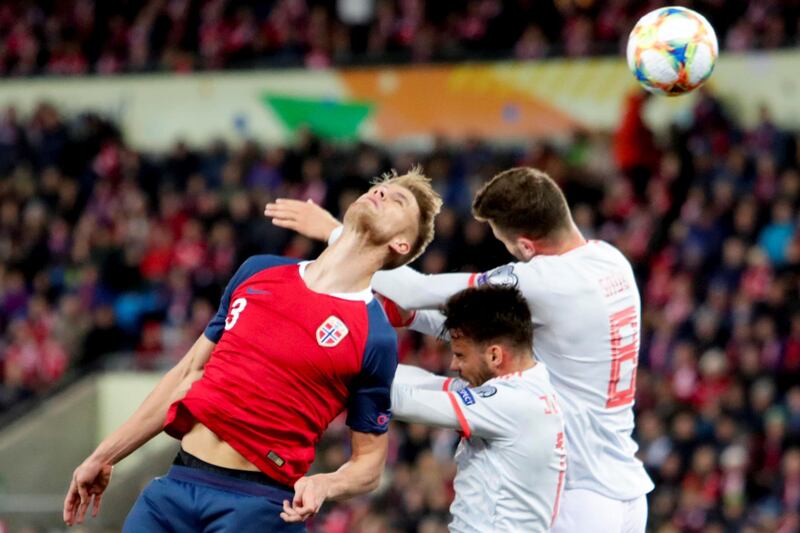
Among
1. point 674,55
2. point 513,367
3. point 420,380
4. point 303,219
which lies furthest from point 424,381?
point 674,55

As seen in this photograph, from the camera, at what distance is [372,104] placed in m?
19.5

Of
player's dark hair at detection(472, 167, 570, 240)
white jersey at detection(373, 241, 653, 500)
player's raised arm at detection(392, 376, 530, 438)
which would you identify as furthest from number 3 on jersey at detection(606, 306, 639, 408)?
player's raised arm at detection(392, 376, 530, 438)

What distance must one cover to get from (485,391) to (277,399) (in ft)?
2.51

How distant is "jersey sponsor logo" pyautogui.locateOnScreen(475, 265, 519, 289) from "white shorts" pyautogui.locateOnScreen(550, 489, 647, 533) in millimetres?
862

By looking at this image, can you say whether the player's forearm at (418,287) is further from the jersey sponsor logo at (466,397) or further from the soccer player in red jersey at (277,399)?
the jersey sponsor logo at (466,397)

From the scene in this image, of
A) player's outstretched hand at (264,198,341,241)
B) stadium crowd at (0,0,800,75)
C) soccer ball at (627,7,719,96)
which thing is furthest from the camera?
stadium crowd at (0,0,800,75)

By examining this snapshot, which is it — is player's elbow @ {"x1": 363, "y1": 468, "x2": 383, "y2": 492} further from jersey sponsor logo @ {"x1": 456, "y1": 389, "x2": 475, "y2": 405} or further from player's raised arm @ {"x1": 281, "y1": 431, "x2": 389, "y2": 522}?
jersey sponsor logo @ {"x1": 456, "y1": 389, "x2": 475, "y2": 405}

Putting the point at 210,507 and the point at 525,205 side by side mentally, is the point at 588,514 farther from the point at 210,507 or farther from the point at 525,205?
the point at 210,507

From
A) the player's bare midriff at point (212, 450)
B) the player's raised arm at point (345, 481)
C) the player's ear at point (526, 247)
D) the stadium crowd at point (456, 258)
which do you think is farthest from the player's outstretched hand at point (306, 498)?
the stadium crowd at point (456, 258)

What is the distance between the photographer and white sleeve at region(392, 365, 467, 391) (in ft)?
17.0

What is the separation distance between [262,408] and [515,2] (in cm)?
1473

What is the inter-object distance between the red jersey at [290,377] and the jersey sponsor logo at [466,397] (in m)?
0.28

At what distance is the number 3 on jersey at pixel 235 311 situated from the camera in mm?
4930

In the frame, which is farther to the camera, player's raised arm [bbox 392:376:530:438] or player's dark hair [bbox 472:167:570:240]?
player's dark hair [bbox 472:167:570:240]
